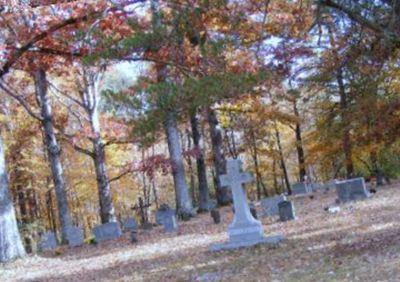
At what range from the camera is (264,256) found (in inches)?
346

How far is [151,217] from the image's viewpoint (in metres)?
40.0

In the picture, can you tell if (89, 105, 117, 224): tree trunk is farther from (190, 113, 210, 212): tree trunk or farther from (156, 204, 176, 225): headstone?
(190, 113, 210, 212): tree trunk

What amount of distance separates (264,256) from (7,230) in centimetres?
707

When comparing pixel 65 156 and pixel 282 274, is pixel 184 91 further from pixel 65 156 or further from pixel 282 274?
pixel 65 156

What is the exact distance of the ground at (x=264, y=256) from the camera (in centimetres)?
716

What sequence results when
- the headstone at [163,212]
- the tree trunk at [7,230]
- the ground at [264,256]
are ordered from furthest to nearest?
the headstone at [163,212], the tree trunk at [7,230], the ground at [264,256]

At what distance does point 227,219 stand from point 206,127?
63.5 ft

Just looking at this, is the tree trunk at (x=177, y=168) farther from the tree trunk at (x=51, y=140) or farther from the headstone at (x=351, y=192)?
the headstone at (x=351, y=192)

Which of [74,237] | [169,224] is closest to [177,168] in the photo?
[169,224]

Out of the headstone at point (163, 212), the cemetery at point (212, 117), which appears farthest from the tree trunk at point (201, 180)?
the headstone at point (163, 212)

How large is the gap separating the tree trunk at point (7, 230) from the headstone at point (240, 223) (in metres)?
5.49

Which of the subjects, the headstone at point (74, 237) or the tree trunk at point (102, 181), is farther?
the tree trunk at point (102, 181)

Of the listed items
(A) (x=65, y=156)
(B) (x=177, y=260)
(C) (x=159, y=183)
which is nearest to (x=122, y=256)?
(B) (x=177, y=260)

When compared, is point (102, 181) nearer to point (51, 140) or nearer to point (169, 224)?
point (51, 140)
